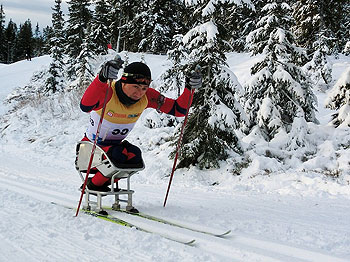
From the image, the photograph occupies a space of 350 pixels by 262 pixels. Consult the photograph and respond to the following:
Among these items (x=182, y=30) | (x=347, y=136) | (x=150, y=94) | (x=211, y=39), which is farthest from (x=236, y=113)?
(x=182, y=30)

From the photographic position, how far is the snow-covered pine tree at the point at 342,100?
7.78 metres

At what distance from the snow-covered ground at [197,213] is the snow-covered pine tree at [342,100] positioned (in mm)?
328

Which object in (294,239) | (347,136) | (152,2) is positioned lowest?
(294,239)

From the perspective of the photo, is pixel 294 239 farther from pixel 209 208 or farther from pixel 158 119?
pixel 158 119

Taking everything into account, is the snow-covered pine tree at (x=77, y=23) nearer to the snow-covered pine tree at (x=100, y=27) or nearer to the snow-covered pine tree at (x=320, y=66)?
the snow-covered pine tree at (x=100, y=27)

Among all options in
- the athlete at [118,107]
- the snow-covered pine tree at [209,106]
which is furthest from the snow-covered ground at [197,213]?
the athlete at [118,107]

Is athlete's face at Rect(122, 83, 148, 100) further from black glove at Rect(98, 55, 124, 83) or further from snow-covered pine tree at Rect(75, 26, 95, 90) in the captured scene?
snow-covered pine tree at Rect(75, 26, 95, 90)

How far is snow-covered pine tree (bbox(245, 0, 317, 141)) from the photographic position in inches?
347

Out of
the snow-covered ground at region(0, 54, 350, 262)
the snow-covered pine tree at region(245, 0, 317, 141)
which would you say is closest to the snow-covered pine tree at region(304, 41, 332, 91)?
the snow-covered pine tree at region(245, 0, 317, 141)

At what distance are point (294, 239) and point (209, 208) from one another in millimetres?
1442

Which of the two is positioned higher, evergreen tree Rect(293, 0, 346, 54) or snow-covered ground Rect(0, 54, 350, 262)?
evergreen tree Rect(293, 0, 346, 54)

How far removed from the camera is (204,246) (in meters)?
2.95

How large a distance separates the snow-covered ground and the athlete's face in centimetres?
154

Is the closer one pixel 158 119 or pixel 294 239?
pixel 294 239
